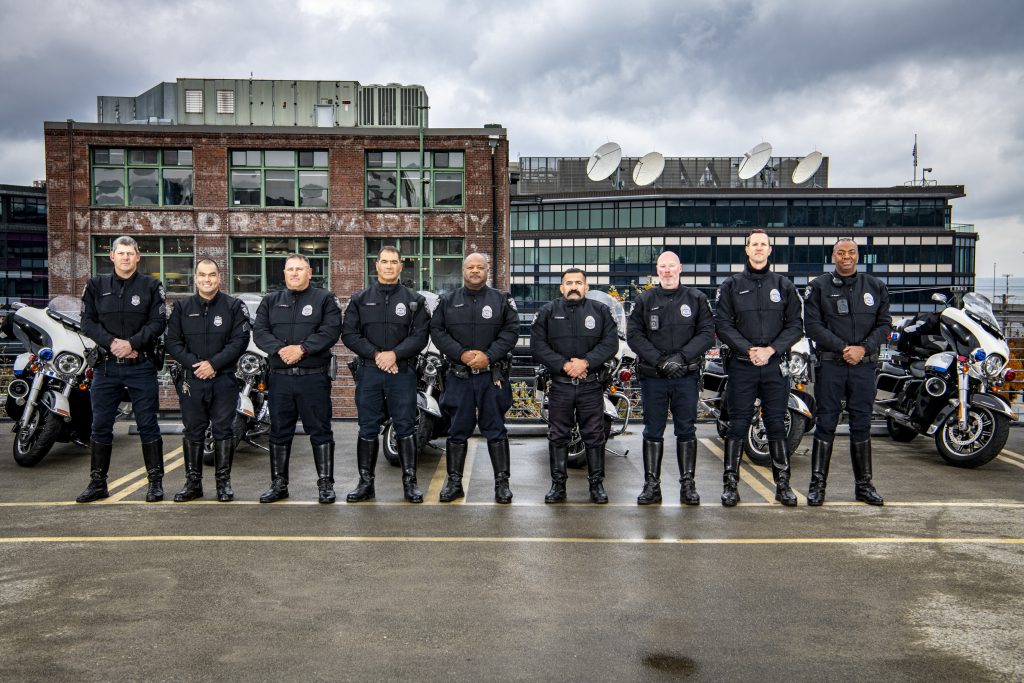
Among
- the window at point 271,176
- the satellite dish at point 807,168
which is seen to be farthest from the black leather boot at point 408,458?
the satellite dish at point 807,168

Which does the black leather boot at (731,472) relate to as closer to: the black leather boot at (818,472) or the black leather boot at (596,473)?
the black leather boot at (818,472)

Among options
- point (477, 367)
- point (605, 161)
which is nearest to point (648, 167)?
point (605, 161)

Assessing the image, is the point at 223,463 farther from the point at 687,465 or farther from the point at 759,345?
the point at 759,345

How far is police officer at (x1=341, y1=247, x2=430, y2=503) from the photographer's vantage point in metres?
6.82

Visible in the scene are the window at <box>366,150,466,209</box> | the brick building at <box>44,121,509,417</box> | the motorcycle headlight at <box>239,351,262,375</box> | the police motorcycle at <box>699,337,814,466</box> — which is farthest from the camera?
the window at <box>366,150,466,209</box>

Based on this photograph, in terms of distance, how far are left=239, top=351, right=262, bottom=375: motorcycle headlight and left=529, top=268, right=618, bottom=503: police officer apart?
3.41 meters

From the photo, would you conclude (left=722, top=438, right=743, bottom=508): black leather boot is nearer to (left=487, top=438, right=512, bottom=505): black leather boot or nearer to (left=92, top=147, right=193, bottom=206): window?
(left=487, top=438, right=512, bottom=505): black leather boot

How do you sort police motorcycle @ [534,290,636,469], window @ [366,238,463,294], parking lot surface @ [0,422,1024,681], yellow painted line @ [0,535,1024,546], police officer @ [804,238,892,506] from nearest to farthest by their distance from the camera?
parking lot surface @ [0,422,1024,681]
yellow painted line @ [0,535,1024,546]
police officer @ [804,238,892,506]
police motorcycle @ [534,290,636,469]
window @ [366,238,463,294]

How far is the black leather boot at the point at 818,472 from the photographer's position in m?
6.70

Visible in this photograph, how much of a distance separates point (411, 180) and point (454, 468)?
25425mm

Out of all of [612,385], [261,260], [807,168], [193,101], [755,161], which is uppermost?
[755,161]

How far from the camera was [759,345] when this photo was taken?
6.77 m

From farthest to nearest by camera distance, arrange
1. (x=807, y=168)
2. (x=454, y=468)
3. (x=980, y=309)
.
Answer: (x=807, y=168) < (x=980, y=309) < (x=454, y=468)

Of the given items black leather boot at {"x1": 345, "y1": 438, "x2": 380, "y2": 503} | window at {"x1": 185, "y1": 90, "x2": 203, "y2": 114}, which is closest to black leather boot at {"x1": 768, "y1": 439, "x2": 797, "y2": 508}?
black leather boot at {"x1": 345, "y1": 438, "x2": 380, "y2": 503}
